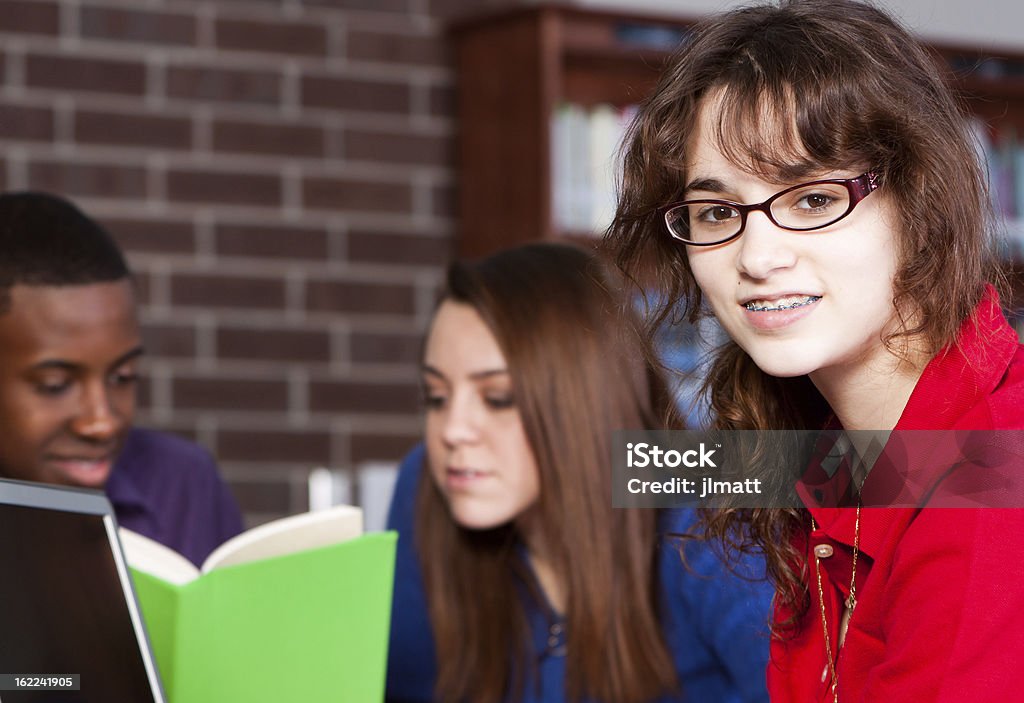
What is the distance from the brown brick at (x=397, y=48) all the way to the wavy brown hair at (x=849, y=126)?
243 cm

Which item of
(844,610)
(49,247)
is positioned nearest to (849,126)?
(844,610)

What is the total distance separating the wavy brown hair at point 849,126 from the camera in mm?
970

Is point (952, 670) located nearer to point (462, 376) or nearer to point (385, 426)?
point (462, 376)

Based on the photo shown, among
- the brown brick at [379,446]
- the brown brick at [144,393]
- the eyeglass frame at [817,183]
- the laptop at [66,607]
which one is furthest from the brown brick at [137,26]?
the eyeglass frame at [817,183]

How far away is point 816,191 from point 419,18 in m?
2.67

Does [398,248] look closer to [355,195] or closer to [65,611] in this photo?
[355,195]

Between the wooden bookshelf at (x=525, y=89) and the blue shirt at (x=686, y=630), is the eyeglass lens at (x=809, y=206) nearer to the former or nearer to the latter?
the blue shirt at (x=686, y=630)

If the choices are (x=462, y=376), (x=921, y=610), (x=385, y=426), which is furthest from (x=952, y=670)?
(x=385, y=426)

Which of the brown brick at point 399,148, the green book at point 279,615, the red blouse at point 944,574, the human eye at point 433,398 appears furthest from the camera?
the brown brick at point 399,148

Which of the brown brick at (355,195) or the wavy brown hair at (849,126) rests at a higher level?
the brown brick at (355,195)

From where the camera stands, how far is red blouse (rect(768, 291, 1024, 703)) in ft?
2.85

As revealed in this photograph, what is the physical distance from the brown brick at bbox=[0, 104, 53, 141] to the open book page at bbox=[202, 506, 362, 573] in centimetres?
213

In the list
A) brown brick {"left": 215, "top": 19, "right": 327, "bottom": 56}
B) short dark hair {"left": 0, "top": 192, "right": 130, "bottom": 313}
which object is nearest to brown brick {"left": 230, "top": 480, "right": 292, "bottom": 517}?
brown brick {"left": 215, "top": 19, "right": 327, "bottom": 56}

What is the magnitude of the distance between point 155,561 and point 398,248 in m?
2.14
